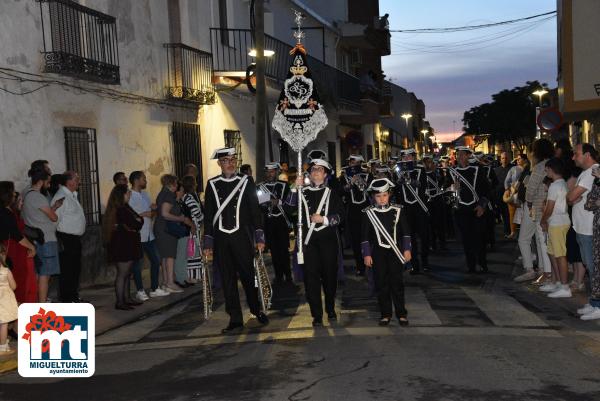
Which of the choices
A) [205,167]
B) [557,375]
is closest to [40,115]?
[205,167]

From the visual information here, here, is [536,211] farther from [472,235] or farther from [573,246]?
[472,235]

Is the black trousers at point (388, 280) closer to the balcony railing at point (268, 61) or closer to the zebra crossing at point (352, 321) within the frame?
the zebra crossing at point (352, 321)

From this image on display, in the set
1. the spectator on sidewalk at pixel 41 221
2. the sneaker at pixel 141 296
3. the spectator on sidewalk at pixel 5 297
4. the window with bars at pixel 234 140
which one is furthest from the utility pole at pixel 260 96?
the spectator on sidewalk at pixel 5 297

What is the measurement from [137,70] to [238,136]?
6.47 metres

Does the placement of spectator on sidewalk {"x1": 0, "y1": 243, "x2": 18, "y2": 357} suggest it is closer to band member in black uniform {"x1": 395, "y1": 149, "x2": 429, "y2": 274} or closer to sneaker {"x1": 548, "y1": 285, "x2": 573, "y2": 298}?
sneaker {"x1": 548, "y1": 285, "x2": 573, "y2": 298}

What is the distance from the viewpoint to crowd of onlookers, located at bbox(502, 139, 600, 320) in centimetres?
937

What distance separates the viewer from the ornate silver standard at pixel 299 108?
11656 mm

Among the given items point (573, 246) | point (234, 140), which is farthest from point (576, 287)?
point (234, 140)

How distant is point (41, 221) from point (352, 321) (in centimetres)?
412

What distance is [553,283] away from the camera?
1163cm

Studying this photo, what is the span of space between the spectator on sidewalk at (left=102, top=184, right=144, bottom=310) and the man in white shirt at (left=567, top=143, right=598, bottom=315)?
5565 millimetres

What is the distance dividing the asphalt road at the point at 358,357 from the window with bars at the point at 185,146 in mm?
8551

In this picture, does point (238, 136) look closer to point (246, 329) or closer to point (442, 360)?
point (246, 329)

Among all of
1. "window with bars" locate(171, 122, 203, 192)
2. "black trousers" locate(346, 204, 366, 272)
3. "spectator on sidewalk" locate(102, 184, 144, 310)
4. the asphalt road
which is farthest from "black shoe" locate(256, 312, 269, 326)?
"window with bars" locate(171, 122, 203, 192)
